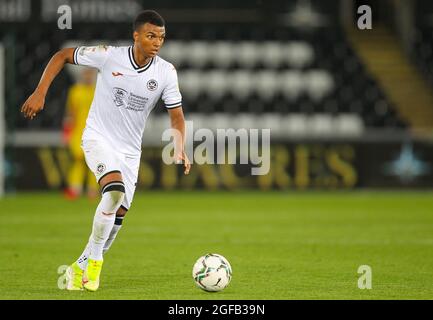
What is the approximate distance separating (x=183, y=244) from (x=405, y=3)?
532 inches

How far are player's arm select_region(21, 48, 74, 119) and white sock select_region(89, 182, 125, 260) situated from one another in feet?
2.34

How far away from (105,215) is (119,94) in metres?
0.89

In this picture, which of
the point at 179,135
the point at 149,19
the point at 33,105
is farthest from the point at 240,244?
the point at 33,105

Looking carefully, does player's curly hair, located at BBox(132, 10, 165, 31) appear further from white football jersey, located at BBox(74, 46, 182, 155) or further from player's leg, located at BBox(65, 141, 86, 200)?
player's leg, located at BBox(65, 141, 86, 200)

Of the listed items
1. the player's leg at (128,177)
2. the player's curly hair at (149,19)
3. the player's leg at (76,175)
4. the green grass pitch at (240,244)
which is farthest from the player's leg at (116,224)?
the player's leg at (76,175)

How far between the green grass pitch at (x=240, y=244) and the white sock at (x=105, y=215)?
0.29 meters

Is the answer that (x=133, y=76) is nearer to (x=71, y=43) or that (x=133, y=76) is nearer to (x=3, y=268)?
(x=3, y=268)

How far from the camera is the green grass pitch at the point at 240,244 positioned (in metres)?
7.33

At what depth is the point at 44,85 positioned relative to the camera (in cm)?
721

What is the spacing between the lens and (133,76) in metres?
7.46

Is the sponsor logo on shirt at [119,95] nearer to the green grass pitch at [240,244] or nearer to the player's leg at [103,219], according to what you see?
the player's leg at [103,219]

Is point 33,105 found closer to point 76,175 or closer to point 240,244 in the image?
point 240,244

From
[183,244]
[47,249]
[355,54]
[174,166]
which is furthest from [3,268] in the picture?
[355,54]

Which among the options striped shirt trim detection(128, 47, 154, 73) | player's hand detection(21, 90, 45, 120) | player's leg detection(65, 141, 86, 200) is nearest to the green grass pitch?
player's leg detection(65, 141, 86, 200)
